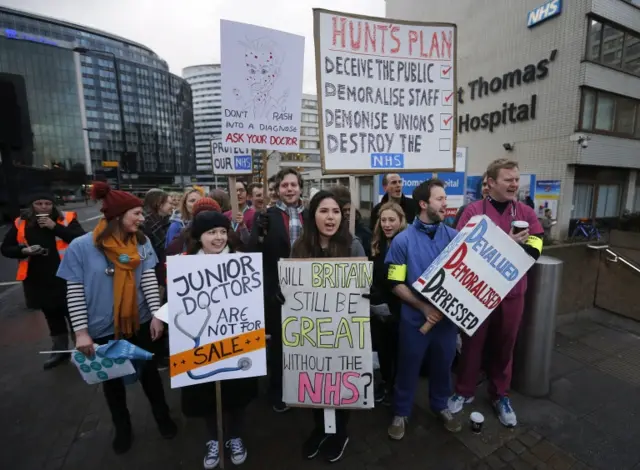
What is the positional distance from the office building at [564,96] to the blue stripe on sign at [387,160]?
41.8 feet

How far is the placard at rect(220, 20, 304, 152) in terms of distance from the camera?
356 cm

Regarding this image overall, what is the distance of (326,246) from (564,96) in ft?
50.1

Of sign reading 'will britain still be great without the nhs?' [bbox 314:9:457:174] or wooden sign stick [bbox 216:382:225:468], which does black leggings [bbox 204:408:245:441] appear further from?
sign reading 'will britain still be great without the nhs?' [bbox 314:9:457:174]

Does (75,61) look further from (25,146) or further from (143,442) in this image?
(143,442)

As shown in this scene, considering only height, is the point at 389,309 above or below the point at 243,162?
below

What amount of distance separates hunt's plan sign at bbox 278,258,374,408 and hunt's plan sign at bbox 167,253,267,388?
25cm

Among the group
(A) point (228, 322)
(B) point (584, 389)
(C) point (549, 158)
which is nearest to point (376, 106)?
(A) point (228, 322)

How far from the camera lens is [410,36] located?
2.98 metres

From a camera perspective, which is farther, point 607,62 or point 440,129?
point 607,62

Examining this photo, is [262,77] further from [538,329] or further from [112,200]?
[538,329]

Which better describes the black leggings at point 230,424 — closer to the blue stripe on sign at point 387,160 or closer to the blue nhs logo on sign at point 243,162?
the blue stripe on sign at point 387,160

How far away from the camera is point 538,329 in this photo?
9.78 feet

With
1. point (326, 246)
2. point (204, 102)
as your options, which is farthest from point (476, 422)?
point (204, 102)

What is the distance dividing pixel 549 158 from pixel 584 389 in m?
13.4
